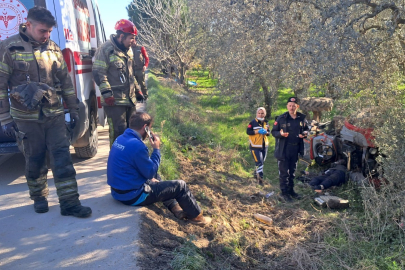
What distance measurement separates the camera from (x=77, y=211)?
4.10 metres

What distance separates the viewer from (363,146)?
6492mm

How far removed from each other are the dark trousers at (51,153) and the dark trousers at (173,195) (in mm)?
834

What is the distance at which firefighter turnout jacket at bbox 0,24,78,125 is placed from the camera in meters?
3.76

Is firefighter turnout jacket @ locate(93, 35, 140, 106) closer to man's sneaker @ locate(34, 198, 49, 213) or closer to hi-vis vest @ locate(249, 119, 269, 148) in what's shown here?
man's sneaker @ locate(34, 198, 49, 213)

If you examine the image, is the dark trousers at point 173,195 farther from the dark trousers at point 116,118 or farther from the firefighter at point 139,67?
the firefighter at point 139,67

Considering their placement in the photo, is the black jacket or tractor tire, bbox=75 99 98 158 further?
tractor tire, bbox=75 99 98 158

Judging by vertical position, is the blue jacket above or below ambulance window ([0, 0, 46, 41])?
below

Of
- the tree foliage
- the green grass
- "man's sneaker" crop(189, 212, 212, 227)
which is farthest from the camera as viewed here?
the tree foliage

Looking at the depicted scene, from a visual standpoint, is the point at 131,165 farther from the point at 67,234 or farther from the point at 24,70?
the point at 24,70

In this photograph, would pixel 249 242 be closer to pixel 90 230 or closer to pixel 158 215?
pixel 158 215

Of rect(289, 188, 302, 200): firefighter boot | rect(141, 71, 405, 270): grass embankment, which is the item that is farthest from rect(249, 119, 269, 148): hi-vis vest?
rect(289, 188, 302, 200): firefighter boot

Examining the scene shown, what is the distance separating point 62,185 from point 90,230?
623 mm

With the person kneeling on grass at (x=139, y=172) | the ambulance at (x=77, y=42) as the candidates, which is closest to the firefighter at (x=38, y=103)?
the person kneeling on grass at (x=139, y=172)

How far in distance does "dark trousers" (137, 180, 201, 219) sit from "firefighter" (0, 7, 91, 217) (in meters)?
0.73
